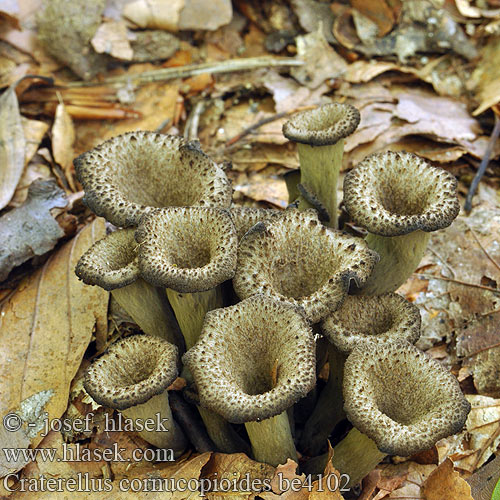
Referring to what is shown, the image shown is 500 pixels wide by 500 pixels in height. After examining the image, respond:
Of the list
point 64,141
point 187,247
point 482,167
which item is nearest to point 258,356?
point 187,247

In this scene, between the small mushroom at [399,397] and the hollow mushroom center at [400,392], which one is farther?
the hollow mushroom center at [400,392]

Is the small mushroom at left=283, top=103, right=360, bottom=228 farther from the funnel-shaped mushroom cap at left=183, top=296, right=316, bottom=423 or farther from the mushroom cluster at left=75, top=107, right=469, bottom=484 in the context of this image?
the funnel-shaped mushroom cap at left=183, top=296, right=316, bottom=423

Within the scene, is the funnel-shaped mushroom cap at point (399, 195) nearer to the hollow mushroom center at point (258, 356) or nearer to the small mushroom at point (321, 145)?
the small mushroom at point (321, 145)

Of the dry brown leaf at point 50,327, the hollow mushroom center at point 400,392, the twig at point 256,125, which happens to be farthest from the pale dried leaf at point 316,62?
the hollow mushroom center at point 400,392

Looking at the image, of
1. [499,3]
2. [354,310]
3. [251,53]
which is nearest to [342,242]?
[354,310]

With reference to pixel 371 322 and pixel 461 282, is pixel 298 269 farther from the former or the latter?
pixel 461 282

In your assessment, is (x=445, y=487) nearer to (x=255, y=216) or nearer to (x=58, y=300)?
(x=255, y=216)
